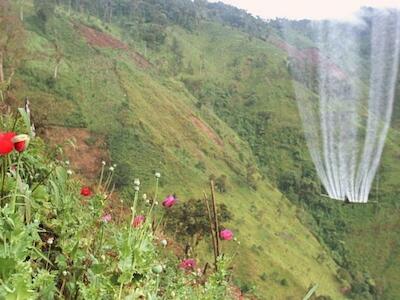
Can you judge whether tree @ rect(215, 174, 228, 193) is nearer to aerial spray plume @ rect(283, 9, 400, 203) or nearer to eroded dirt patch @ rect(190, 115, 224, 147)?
eroded dirt patch @ rect(190, 115, 224, 147)

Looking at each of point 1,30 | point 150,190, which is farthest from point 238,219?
point 1,30

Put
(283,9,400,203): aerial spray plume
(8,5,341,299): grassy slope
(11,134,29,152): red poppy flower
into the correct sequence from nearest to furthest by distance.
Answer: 1. (11,134,29,152): red poppy flower
2. (8,5,341,299): grassy slope
3. (283,9,400,203): aerial spray plume

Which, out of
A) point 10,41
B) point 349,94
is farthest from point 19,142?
point 349,94

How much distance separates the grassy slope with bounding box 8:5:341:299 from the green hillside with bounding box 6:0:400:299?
14cm

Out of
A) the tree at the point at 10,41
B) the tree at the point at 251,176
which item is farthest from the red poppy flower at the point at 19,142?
the tree at the point at 251,176

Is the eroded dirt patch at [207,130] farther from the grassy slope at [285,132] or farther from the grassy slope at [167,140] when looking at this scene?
the grassy slope at [285,132]

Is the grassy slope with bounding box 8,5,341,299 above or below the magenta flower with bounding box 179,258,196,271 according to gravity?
below

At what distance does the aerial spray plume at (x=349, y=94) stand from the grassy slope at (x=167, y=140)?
6581 mm

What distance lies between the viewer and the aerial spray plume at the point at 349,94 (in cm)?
5731

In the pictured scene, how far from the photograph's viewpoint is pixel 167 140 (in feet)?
159

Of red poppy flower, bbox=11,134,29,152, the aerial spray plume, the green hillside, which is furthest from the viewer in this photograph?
the aerial spray plume

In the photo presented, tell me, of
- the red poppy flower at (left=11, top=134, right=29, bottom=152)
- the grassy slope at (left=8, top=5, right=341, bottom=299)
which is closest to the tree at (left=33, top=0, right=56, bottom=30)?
the grassy slope at (left=8, top=5, right=341, bottom=299)

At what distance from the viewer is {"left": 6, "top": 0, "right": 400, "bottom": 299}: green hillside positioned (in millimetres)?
42656

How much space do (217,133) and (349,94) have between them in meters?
31.2
